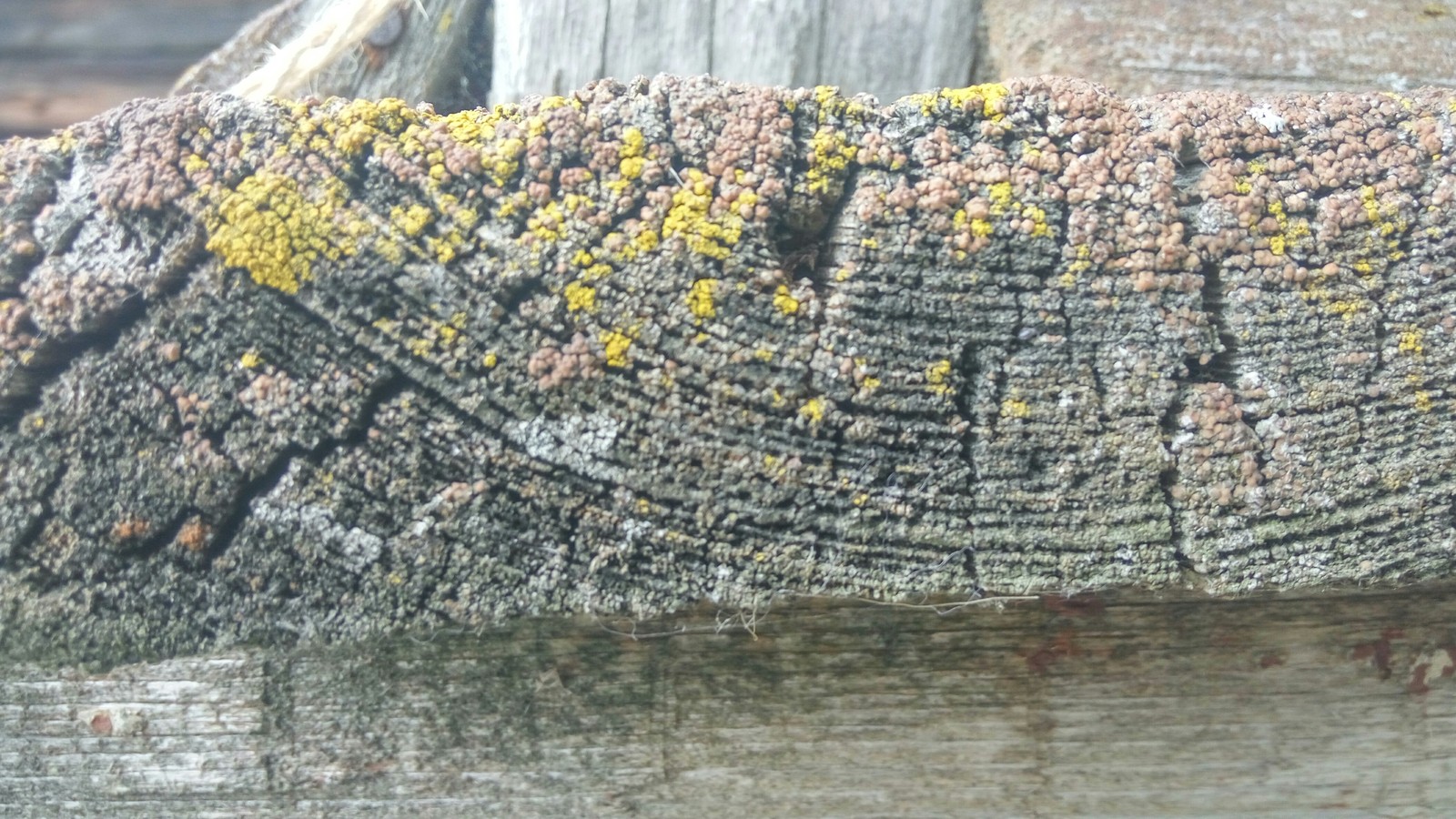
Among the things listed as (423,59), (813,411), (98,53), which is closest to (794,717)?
(813,411)

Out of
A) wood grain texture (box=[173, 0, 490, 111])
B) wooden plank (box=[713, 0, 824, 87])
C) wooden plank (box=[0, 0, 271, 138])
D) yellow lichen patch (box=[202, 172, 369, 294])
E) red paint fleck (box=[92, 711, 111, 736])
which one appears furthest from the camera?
wooden plank (box=[0, 0, 271, 138])

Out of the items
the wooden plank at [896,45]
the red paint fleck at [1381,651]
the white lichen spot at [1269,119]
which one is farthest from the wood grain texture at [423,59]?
the red paint fleck at [1381,651]

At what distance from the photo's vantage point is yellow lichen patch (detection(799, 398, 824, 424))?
0.77 metres

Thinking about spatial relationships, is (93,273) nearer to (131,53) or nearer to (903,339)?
(903,339)

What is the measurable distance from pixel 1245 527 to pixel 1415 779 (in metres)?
0.60

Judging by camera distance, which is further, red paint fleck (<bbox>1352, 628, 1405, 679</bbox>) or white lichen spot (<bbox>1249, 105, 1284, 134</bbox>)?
red paint fleck (<bbox>1352, 628, 1405, 679</bbox>)

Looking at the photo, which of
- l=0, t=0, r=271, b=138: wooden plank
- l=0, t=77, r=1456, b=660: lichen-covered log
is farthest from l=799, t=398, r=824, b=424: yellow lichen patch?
l=0, t=0, r=271, b=138: wooden plank

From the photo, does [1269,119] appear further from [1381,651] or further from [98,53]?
[98,53]

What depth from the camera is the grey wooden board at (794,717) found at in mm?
1044

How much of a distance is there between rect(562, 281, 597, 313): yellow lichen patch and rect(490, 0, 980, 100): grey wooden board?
0.58 metres

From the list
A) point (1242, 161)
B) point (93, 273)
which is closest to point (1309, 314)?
point (1242, 161)

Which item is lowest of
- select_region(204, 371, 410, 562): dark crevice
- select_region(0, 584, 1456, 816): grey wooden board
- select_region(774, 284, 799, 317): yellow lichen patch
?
select_region(0, 584, 1456, 816): grey wooden board

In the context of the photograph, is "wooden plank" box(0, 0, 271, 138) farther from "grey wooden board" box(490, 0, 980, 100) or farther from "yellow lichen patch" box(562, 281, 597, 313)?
"yellow lichen patch" box(562, 281, 597, 313)

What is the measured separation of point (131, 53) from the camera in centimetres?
189
